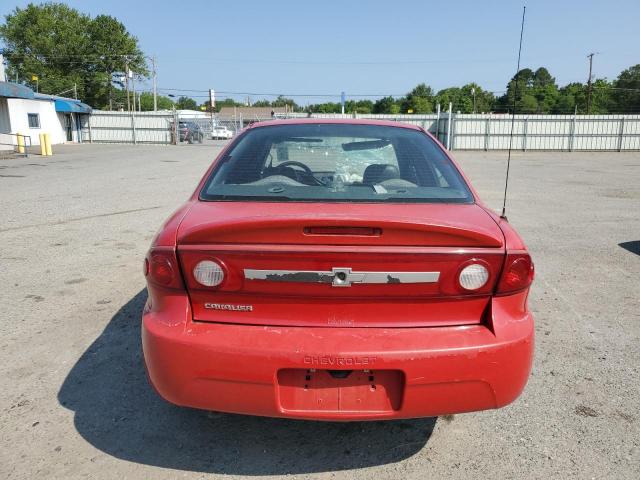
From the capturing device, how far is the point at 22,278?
4980 mm

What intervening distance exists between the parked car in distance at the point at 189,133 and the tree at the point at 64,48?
2745 cm

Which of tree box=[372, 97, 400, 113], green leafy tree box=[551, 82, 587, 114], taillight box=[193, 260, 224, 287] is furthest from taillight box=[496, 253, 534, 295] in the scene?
tree box=[372, 97, 400, 113]

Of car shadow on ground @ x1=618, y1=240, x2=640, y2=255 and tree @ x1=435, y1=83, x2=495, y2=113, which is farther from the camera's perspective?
tree @ x1=435, y1=83, x2=495, y2=113

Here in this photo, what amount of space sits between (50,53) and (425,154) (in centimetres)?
7256

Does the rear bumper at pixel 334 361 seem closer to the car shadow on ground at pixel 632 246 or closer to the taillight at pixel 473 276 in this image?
the taillight at pixel 473 276

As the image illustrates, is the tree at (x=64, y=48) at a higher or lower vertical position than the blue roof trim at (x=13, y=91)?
higher

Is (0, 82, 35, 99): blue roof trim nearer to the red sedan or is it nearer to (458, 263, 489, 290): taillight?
the red sedan

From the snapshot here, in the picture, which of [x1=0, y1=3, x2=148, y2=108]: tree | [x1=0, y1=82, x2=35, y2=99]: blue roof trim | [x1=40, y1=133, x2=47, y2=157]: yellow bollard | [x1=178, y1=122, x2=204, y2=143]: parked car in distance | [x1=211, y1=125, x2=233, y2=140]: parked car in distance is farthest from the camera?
[x1=0, y1=3, x2=148, y2=108]: tree

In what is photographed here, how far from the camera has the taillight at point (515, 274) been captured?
2162mm

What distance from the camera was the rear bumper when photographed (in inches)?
79.4

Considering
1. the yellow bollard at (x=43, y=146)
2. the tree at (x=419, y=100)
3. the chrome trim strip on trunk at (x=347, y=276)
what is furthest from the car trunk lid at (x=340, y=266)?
the tree at (x=419, y=100)

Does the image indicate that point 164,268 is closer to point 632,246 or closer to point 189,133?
point 632,246

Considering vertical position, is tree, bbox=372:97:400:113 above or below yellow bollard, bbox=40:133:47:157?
above

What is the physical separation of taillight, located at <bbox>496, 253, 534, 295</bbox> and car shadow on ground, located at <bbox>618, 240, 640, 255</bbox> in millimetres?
4992
